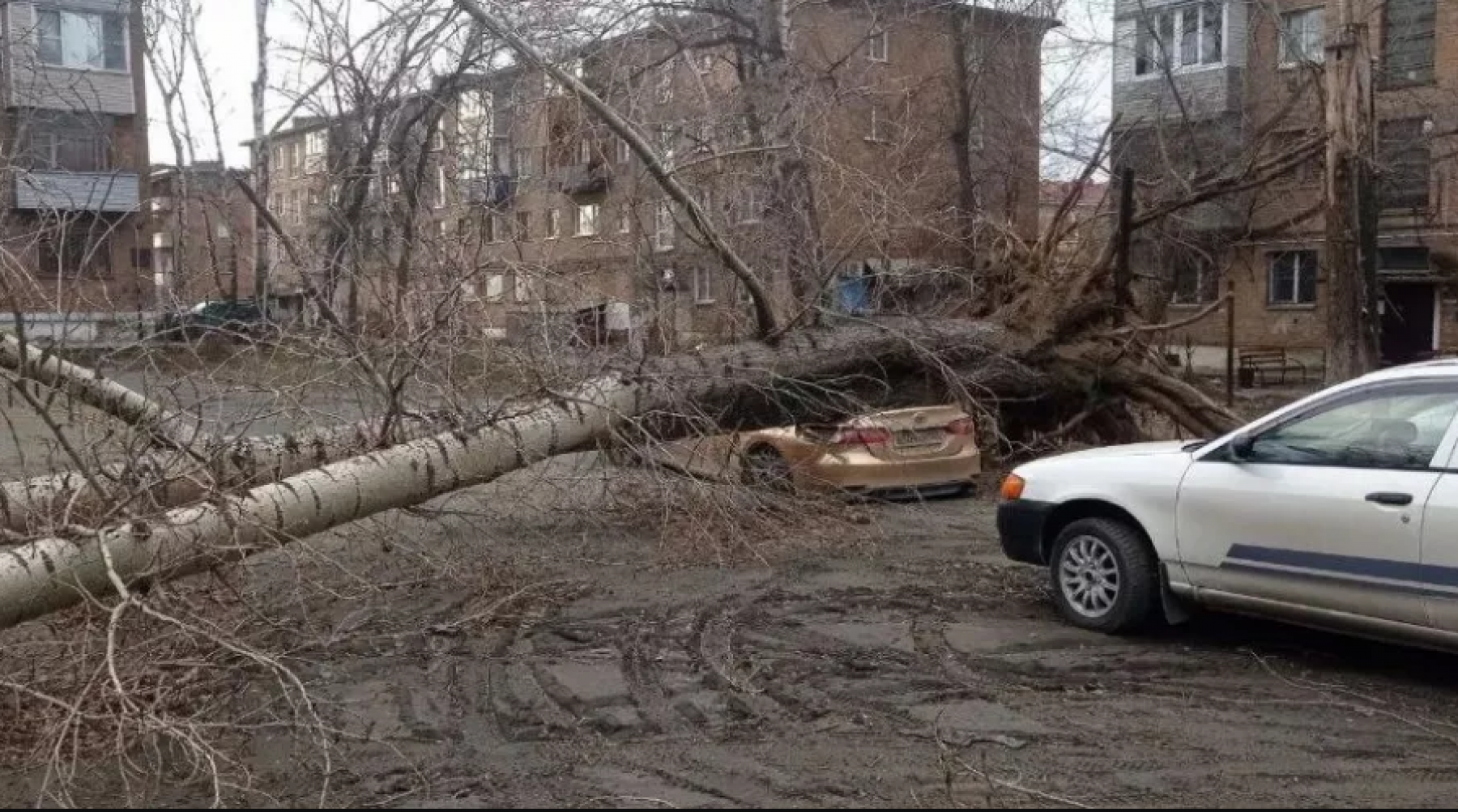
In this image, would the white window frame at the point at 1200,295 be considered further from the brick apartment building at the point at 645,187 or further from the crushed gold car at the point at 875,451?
the crushed gold car at the point at 875,451

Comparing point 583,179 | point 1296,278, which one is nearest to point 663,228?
point 583,179

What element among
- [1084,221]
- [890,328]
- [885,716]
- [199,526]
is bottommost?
[885,716]

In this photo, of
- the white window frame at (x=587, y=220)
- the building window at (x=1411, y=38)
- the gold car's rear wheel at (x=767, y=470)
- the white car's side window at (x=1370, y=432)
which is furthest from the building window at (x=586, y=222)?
the building window at (x=1411, y=38)

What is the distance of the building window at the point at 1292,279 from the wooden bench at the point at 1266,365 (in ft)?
7.32

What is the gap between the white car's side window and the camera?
573 cm

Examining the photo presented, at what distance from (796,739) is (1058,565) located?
2498 mm

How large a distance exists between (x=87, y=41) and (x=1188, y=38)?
29.5 meters

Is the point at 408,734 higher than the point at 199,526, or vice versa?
the point at 199,526

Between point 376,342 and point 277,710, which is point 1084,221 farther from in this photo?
point 277,710

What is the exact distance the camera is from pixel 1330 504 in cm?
588

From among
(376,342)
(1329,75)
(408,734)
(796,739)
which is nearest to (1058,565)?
(796,739)

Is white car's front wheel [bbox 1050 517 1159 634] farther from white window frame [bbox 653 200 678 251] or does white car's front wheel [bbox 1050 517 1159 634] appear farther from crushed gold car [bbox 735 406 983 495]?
white window frame [bbox 653 200 678 251]

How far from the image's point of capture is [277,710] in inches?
216

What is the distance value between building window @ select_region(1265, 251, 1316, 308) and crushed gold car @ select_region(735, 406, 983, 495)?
2426cm
